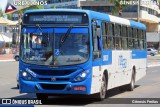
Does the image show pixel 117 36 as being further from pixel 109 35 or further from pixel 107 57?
pixel 107 57

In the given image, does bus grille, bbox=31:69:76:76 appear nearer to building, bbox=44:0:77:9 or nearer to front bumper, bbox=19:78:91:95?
front bumper, bbox=19:78:91:95

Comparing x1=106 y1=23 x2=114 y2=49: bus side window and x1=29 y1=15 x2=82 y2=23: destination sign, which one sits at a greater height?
x1=29 y1=15 x2=82 y2=23: destination sign

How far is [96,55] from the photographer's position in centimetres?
1505

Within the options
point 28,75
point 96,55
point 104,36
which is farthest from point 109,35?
point 28,75

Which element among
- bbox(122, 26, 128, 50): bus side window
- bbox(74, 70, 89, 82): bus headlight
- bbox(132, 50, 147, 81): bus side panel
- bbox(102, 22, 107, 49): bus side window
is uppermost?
bbox(102, 22, 107, 49): bus side window

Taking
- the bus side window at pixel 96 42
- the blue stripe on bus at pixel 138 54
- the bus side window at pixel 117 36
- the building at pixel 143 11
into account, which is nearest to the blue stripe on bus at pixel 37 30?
the bus side window at pixel 96 42

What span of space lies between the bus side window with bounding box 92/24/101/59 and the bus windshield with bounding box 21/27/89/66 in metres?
0.40

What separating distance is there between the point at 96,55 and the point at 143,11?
97.5m

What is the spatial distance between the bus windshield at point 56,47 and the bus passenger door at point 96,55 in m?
0.40

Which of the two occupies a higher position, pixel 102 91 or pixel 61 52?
pixel 61 52

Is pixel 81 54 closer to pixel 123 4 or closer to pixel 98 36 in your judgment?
pixel 98 36

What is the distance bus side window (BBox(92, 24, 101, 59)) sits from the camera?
14890mm

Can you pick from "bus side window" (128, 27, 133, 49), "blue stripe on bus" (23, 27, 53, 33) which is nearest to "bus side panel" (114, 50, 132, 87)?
"bus side window" (128, 27, 133, 49)

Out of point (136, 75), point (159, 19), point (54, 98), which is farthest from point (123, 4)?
point (159, 19)
